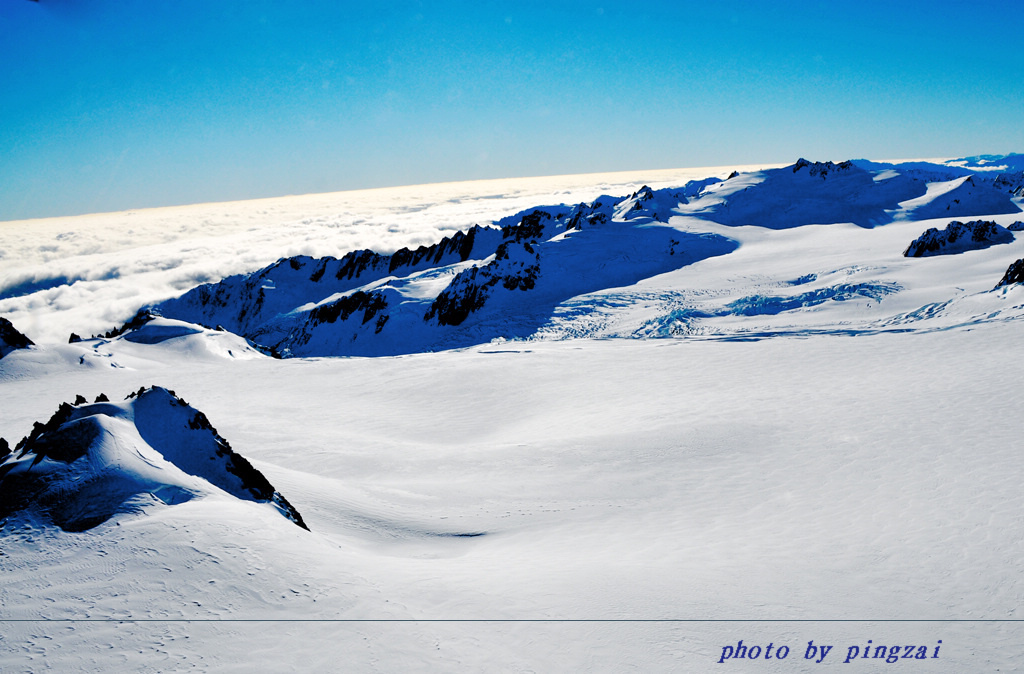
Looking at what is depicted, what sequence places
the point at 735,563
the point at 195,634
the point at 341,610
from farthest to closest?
the point at 735,563, the point at 341,610, the point at 195,634

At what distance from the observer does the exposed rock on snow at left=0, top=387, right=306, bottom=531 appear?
27.6 ft

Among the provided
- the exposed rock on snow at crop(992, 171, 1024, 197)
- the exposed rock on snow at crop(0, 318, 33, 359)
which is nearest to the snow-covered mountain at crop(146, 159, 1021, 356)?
the exposed rock on snow at crop(992, 171, 1024, 197)

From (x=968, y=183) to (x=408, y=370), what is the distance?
357 ft

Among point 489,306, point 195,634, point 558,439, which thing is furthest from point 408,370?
point 489,306

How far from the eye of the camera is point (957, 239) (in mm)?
52344

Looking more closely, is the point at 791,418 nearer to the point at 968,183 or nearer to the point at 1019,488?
the point at 1019,488

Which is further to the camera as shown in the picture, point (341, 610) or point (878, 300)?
point (878, 300)

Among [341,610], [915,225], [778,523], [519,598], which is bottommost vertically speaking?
[778,523]

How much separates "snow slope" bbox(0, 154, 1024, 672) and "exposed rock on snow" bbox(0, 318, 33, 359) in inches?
134

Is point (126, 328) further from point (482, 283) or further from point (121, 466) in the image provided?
point (121, 466)

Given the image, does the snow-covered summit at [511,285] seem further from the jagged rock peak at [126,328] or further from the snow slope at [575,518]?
the snow slope at [575,518]

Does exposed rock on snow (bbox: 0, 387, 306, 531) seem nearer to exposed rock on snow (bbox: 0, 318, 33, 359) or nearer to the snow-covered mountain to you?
exposed rock on snow (bbox: 0, 318, 33, 359)

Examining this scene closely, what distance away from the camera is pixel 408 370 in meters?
29.2

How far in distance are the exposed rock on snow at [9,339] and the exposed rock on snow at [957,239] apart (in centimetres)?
7513
